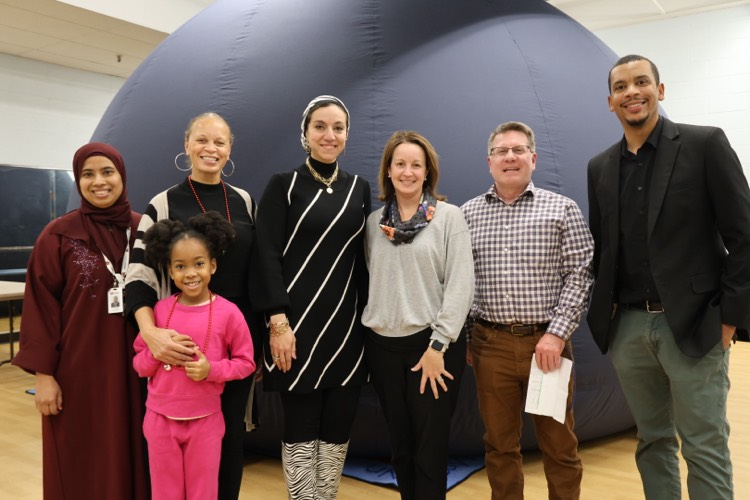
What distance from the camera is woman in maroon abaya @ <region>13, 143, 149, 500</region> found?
6.94ft

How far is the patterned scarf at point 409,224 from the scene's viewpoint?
2127 mm

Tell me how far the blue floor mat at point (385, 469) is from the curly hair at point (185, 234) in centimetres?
149

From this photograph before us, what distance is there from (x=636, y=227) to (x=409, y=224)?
0.74 metres

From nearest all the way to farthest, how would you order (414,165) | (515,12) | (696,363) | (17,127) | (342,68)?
(696,363) → (414,165) → (342,68) → (515,12) → (17,127)

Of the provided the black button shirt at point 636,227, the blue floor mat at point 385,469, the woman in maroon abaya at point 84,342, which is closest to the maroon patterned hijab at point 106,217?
the woman in maroon abaya at point 84,342

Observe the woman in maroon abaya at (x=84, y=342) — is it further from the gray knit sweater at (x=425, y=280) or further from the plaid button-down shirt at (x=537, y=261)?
the plaid button-down shirt at (x=537, y=261)

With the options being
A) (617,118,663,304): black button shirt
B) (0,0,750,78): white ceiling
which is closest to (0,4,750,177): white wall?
(0,0,750,78): white ceiling

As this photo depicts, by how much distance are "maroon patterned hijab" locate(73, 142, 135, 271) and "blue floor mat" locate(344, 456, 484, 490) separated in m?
1.57

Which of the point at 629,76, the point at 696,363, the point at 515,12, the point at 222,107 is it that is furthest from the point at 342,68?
the point at 696,363

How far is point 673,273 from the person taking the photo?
6.60ft

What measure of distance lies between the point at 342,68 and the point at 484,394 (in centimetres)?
172

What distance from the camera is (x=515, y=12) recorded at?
3.60 m

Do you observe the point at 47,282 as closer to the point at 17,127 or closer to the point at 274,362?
the point at 274,362

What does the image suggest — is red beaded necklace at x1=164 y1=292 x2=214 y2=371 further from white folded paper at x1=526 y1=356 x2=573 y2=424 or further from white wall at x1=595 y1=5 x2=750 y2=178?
white wall at x1=595 y1=5 x2=750 y2=178
